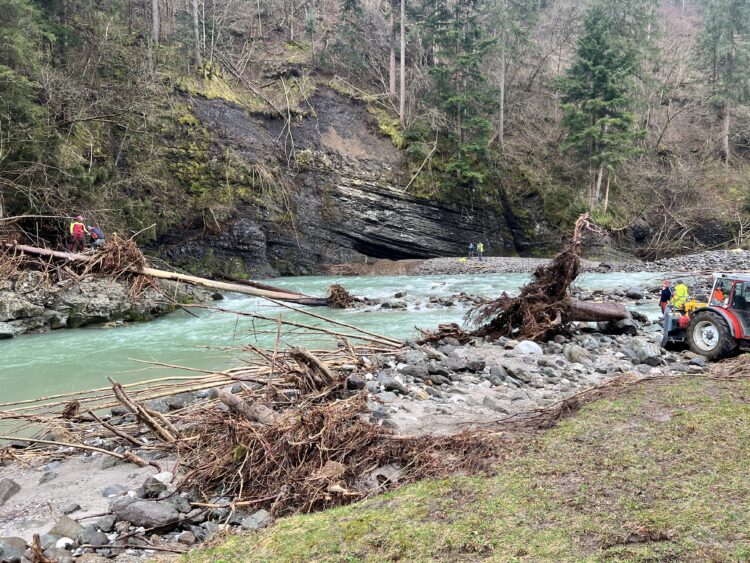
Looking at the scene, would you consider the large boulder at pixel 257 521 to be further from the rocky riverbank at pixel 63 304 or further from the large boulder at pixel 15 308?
the large boulder at pixel 15 308

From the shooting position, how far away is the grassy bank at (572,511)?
2391mm

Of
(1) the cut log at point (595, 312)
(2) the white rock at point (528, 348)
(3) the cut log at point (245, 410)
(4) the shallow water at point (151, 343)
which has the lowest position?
(4) the shallow water at point (151, 343)

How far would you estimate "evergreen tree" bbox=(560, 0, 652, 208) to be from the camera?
3086 centimetres

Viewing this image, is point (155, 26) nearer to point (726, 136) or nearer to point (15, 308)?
point (15, 308)

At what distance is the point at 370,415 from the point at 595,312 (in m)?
6.46

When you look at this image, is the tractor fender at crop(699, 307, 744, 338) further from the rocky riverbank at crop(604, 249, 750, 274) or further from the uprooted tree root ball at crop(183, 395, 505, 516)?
the rocky riverbank at crop(604, 249, 750, 274)

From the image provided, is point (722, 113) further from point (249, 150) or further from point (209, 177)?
point (209, 177)

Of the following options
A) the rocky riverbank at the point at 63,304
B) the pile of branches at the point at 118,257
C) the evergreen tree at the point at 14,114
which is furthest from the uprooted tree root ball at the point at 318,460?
the evergreen tree at the point at 14,114

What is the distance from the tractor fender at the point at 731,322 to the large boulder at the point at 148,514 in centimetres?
765

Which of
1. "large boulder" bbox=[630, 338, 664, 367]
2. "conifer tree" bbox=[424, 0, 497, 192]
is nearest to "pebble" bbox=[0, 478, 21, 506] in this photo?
"large boulder" bbox=[630, 338, 664, 367]

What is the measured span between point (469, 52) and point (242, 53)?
597 inches

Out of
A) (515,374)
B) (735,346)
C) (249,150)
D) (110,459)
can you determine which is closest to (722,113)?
(249,150)

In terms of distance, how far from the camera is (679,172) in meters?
35.5

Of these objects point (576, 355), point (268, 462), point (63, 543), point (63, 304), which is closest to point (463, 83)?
point (63, 304)
